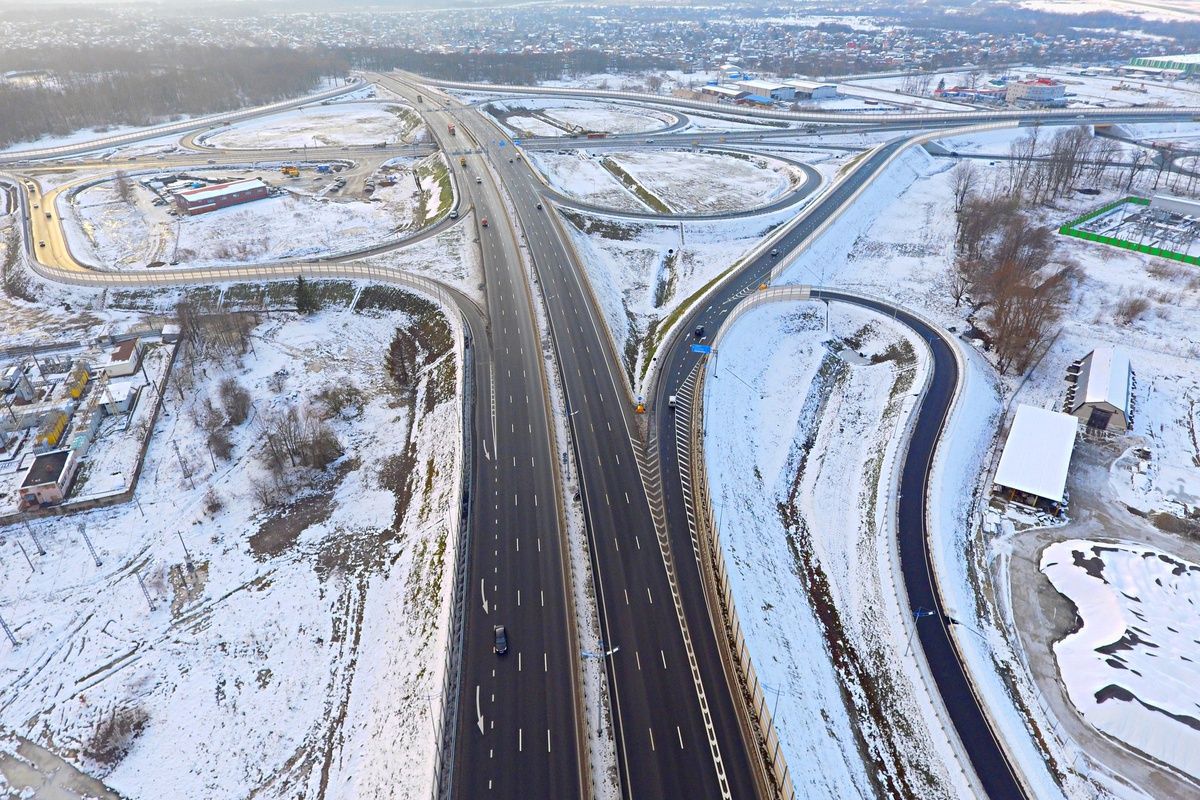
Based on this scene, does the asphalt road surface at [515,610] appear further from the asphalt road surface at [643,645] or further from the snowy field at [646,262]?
the snowy field at [646,262]

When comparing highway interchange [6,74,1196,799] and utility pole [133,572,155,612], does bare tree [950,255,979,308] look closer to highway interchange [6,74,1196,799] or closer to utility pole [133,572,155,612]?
highway interchange [6,74,1196,799]

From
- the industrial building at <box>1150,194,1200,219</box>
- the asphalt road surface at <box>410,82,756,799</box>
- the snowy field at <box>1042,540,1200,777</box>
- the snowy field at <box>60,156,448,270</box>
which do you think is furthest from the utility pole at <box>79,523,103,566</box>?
the industrial building at <box>1150,194,1200,219</box>

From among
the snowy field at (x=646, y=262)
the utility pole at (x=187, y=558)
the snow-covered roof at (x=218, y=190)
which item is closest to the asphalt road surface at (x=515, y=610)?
the snowy field at (x=646, y=262)

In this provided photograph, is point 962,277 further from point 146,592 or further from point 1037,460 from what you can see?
point 146,592

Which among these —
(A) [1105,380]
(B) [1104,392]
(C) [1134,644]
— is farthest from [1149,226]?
(C) [1134,644]

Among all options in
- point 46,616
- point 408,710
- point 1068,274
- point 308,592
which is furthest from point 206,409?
point 1068,274

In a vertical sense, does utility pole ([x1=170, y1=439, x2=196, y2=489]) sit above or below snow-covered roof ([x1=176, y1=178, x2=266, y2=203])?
below
